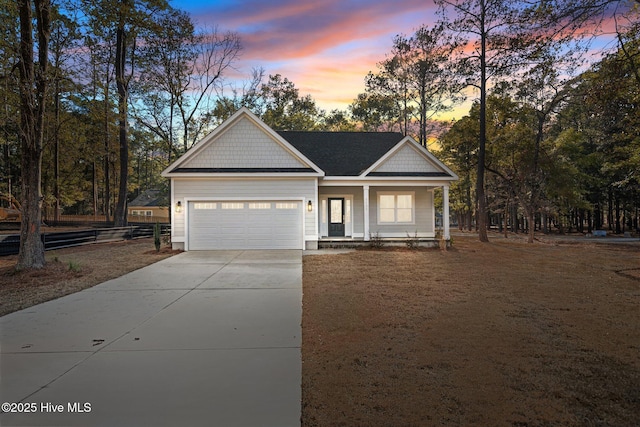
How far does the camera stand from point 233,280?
9445 millimetres

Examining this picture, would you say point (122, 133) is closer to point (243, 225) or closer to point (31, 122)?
point (243, 225)

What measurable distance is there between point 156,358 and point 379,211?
1504 cm

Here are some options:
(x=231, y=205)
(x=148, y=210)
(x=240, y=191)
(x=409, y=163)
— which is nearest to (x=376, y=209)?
(x=409, y=163)

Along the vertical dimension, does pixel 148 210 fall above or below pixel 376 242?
above

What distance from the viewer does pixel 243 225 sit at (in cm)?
1600

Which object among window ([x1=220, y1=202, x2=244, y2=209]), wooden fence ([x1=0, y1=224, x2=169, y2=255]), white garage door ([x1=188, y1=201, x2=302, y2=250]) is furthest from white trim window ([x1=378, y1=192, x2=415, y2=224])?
wooden fence ([x1=0, y1=224, x2=169, y2=255])

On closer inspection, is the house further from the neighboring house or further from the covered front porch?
the neighboring house

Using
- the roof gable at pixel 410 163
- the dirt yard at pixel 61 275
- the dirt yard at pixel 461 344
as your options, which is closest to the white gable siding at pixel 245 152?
the roof gable at pixel 410 163

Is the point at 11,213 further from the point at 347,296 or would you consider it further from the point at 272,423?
the point at 272,423

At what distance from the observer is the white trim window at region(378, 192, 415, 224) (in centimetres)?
1850

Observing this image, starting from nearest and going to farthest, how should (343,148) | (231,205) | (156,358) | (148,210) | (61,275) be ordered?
(156,358) → (61,275) → (231,205) → (343,148) → (148,210)

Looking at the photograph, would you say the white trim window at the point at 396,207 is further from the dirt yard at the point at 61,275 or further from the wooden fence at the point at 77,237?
the wooden fence at the point at 77,237

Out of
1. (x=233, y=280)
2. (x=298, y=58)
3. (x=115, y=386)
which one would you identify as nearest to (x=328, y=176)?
(x=298, y=58)

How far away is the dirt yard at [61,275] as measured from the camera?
308 inches
